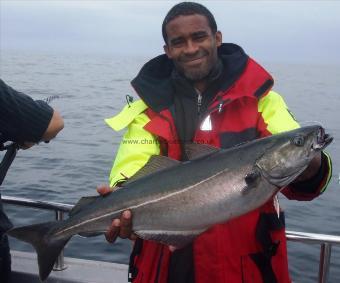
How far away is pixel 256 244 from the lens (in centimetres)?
364

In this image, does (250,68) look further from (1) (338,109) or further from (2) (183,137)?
(1) (338,109)

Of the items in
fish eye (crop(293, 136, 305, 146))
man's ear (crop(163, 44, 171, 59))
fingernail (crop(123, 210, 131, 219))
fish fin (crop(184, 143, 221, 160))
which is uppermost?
man's ear (crop(163, 44, 171, 59))

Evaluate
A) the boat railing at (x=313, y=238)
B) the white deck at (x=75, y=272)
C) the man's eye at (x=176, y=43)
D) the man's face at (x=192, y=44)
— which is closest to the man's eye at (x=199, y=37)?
the man's face at (x=192, y=44)

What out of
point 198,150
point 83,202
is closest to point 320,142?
point 198,150

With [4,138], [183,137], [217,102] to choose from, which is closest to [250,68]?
[217,102]

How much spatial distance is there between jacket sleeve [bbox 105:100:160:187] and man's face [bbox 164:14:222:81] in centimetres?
52

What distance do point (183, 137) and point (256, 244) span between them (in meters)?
1.01

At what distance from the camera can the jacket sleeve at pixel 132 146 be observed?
13.0 ft

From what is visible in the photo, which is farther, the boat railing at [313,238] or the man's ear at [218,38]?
the man's ear at [218,38]

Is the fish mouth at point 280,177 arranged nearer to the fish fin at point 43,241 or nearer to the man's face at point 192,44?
the man's face at point 192,44

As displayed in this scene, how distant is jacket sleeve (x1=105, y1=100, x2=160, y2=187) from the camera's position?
3.95 meters

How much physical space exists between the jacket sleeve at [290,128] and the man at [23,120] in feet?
5.34

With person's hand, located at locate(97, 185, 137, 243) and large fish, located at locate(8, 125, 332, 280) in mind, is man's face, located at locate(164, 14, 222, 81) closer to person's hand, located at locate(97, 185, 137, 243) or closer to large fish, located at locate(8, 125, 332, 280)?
large fish, located at locate(8, 125, 332, 280)

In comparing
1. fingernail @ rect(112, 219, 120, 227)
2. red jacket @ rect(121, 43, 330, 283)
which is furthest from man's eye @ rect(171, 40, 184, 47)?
fingernail @ rect(112, 219, 120, 227)
